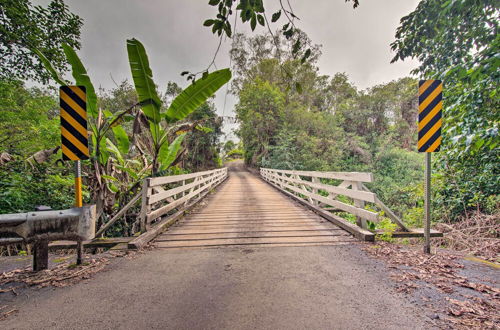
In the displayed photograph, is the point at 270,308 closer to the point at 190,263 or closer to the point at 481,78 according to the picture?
the point at 190,263

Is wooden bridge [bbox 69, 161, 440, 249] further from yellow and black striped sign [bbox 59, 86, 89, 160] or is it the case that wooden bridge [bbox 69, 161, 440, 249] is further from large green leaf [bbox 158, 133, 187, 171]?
yellow and black striped sign [bbox 59, 86, 89, 160]

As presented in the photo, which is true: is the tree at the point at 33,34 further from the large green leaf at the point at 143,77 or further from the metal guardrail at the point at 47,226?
the metal guardrail at the point at 47,226

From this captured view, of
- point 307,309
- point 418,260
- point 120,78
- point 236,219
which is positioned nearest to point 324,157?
point 236,219

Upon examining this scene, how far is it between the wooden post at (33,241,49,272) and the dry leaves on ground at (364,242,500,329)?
375 centimetres

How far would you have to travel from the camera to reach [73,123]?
233 centimetres

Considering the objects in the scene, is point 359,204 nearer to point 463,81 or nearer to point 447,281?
point 447,281

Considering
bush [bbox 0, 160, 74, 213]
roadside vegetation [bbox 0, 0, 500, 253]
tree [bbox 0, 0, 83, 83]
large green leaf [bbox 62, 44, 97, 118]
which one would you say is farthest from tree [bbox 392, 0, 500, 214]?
tree [bbox 0, 0, 83, 83]

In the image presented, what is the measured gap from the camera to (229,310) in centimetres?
163

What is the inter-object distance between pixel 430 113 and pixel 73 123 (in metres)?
4.38

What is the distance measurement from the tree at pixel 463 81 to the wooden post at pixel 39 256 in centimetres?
571

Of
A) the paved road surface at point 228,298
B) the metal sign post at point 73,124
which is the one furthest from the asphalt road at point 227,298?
the metal sign post at point 73,124

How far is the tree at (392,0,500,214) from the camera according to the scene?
3.09 metres

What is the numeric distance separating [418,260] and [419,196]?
15.6 ft

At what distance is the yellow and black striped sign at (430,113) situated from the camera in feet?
8.52
